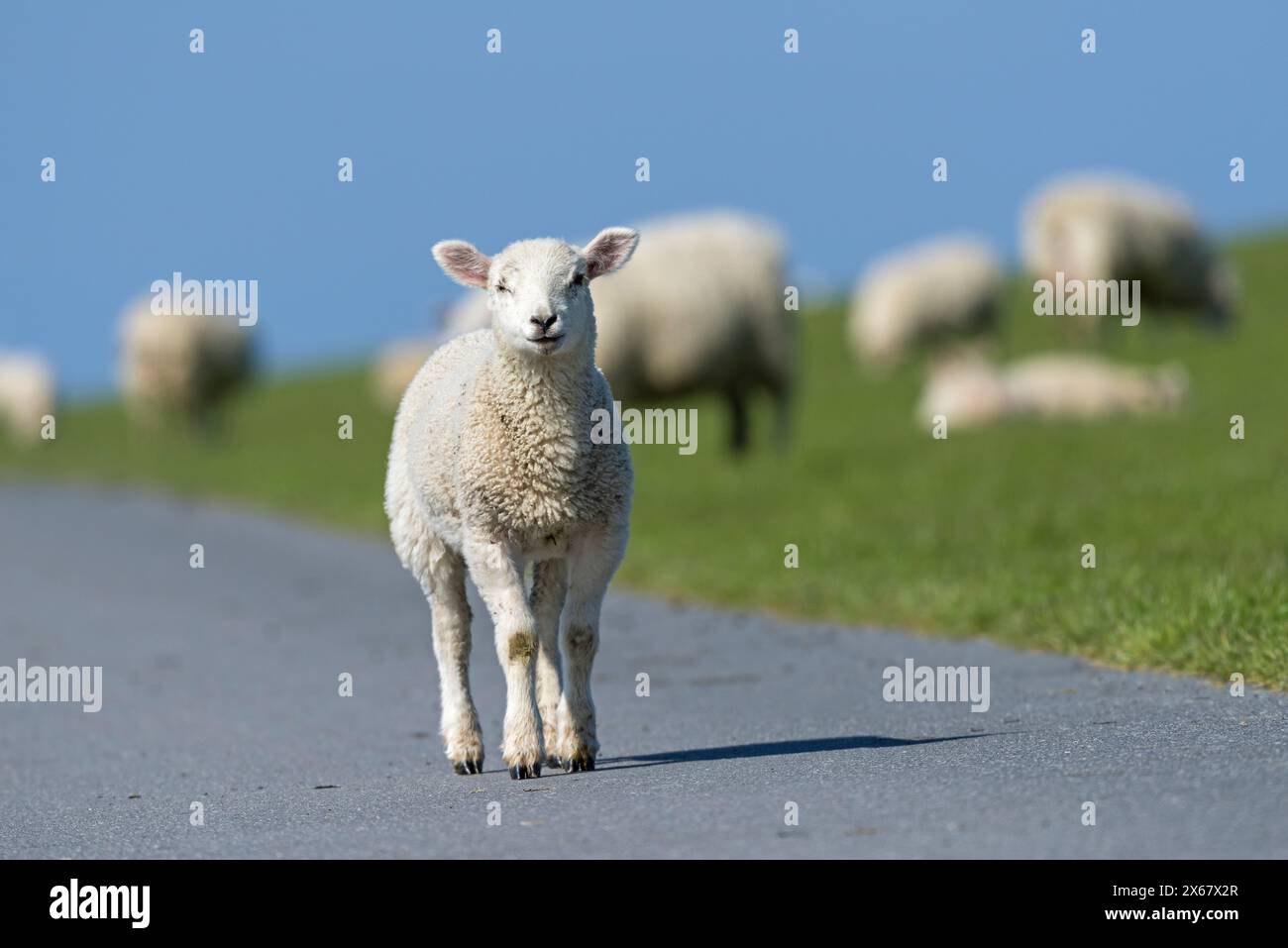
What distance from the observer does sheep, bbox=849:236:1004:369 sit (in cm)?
4612

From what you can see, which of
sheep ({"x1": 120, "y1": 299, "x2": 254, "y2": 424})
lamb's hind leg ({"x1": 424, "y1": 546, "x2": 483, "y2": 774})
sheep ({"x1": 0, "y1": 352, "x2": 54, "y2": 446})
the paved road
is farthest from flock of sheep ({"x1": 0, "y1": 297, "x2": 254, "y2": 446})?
lamb's hind leg ({"x1": 424, "y1": 546, "x2": 483, "y2": 774})

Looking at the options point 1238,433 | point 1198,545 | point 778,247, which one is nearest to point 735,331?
point 778,247

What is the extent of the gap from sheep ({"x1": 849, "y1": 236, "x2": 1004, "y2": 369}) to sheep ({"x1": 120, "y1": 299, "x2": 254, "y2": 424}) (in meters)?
15.6

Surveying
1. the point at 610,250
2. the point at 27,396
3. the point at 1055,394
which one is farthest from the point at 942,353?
the point at 610,250

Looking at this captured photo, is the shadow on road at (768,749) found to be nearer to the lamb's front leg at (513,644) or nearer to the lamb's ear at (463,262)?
the lamb's front leg at (513,644)

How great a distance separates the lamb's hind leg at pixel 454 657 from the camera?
7.44 metres

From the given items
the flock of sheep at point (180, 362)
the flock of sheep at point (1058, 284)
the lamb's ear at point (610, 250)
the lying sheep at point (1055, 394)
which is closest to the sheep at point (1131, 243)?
the flock of sheep at point (1058, 284)

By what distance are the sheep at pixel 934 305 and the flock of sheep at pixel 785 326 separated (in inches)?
1.6

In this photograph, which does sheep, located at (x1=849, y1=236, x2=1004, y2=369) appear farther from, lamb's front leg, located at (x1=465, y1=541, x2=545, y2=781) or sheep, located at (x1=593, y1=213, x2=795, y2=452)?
lamb's front leg, located at (x1=465, y1=541, x2=545, y2=781)

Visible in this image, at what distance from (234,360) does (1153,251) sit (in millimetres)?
21422

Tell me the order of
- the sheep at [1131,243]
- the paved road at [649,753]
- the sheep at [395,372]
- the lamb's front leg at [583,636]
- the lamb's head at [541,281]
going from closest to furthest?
the paved road at [649,753] → the lamb's head at [541,281] → the lamb's front leg at [583,636] → the sheep at [1131,243] → the sheep at [395,372]

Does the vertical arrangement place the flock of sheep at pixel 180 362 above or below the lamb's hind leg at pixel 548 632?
above

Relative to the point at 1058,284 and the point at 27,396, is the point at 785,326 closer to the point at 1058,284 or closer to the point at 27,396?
the point at 1058,284
